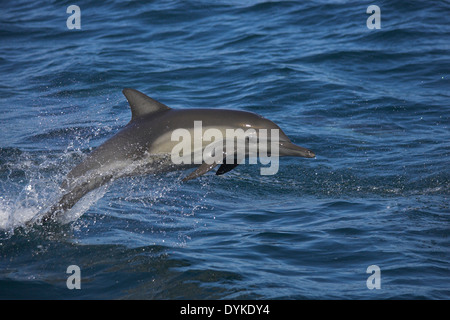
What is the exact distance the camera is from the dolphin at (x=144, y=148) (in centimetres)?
723

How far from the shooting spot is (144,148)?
7246mm

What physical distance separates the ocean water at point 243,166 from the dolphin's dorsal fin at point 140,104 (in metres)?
1.22

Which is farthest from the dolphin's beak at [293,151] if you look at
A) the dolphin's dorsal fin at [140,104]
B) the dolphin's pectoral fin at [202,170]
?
the dolphin's dorsal fin at [140,104]

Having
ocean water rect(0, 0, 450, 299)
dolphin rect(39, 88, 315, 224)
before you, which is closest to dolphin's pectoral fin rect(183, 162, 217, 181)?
dolphin rect(39, 88, 315, 224)

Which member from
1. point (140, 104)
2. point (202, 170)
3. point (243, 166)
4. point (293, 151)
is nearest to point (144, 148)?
point (140, 104)

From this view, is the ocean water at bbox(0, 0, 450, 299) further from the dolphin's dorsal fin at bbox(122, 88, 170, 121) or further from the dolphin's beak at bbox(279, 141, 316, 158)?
the dolphin's dorsal fin at bbox(122, 88, 170, 121)

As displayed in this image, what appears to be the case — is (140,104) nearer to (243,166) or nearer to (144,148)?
(144,148)

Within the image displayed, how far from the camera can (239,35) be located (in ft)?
54.3

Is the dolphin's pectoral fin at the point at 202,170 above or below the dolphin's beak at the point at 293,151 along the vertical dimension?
below

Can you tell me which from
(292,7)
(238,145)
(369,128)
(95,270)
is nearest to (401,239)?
(238,145)

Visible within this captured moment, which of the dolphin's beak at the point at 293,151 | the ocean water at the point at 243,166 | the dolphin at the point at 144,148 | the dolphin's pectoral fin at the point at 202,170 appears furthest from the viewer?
the dolphin's beak at the point at 293,151

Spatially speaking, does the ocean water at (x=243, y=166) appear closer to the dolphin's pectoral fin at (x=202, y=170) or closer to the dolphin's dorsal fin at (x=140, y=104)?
the dolphin's pectoral fin at (x=202, y=170)
